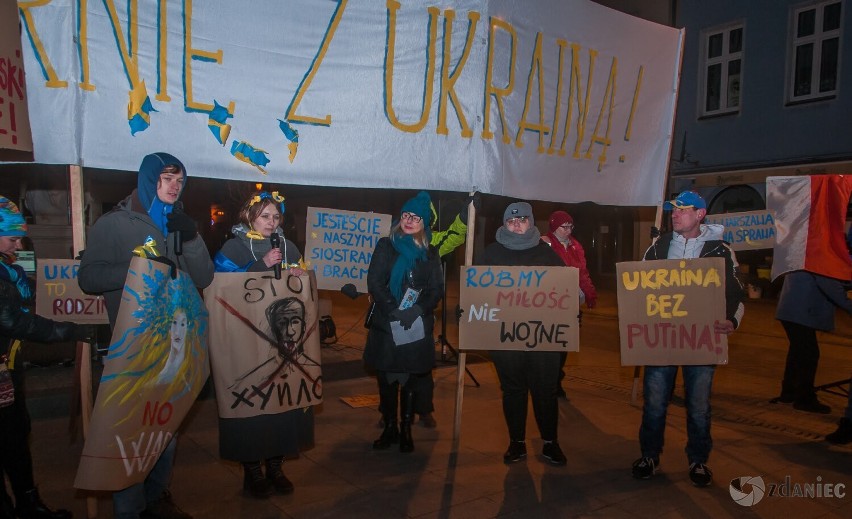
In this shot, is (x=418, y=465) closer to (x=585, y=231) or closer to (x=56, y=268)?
(x=56, y=268)

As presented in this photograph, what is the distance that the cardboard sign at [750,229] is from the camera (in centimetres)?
632

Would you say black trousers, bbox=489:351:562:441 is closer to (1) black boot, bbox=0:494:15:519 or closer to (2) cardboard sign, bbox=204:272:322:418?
(2) cardboard sign, bbox=204:272:322:418

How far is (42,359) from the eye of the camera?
7031mm

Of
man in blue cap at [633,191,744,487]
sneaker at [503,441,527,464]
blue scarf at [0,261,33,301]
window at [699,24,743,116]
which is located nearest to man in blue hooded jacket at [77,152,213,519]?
blue scarf at [0,261,33,301]

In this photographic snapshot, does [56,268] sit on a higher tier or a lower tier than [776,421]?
higher

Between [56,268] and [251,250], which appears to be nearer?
[251,250]

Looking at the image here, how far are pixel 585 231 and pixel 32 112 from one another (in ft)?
65.8

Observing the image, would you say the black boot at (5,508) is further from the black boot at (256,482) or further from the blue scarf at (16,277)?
the black boot at (256,482)

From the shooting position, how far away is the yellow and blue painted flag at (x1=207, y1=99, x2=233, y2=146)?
4118 mm

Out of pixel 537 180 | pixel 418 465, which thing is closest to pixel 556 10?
pixel 537 180

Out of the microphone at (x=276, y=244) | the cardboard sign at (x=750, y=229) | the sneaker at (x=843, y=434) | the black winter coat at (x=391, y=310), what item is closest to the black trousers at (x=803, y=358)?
the cardboard sign at (x=750, y=229)

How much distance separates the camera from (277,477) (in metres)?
4.07

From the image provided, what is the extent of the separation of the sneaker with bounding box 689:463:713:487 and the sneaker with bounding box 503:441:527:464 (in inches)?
44.9

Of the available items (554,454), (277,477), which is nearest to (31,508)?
(277,477)
